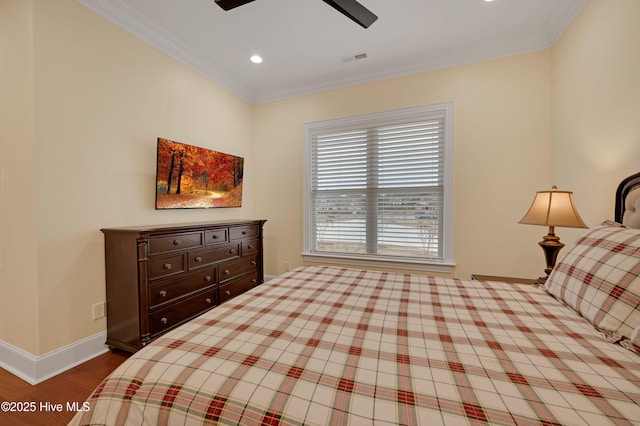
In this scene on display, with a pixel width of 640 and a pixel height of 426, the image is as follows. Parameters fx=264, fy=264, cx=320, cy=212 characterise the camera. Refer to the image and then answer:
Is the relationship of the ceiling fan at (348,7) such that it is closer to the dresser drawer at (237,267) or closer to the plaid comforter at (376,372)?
the plaid comforter at (376,372)

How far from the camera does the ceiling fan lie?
1.67 m

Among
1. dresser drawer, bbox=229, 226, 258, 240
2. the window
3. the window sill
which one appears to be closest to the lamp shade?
the window

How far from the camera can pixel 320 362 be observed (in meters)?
0.87

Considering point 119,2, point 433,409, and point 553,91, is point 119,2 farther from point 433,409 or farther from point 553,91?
point 553,91

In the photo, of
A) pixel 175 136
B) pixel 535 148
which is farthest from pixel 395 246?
pixel 175 136

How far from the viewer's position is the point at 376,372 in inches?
32.1

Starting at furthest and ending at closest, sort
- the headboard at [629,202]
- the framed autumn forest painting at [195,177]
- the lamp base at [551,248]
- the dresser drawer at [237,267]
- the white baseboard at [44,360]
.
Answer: the dresser drawer at [237,267]
the framed autumn forest painting at [195,177]
the lamp base at [551,248]
the white baseboard at [44,360]
the headboard at [629,202]

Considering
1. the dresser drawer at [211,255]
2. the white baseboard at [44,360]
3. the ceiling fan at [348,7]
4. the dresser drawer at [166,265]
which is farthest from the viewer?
the dresser drawer at [211,255]

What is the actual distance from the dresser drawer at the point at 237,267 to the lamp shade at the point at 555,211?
9.24 feet

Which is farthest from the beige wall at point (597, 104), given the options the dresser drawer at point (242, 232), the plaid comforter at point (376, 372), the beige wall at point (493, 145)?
the dresser drawer at point (242, 232)

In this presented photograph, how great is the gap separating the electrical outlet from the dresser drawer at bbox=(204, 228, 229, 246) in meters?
0.95

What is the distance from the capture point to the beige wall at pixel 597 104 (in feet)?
5.52

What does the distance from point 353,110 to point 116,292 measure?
10.4 ft

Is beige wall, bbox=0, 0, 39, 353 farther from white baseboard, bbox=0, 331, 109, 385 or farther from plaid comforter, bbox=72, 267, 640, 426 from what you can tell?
plaid comforter, bbox=72, 267, 640, 426
